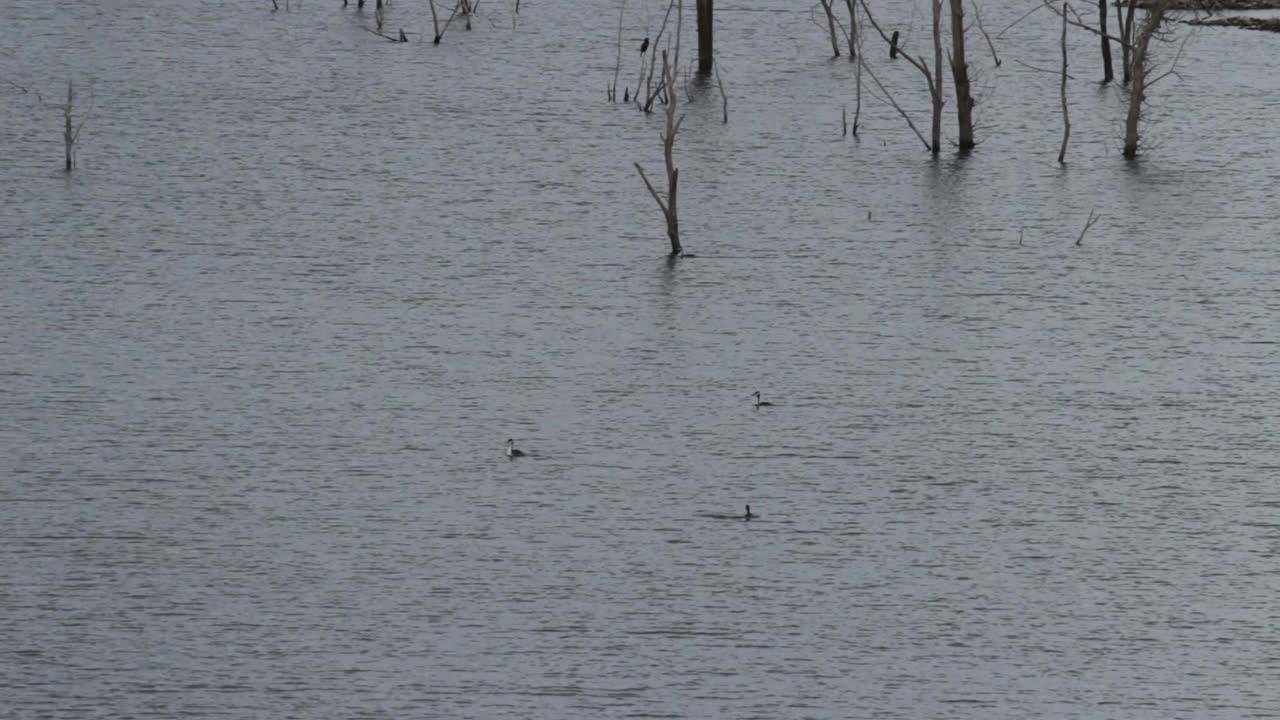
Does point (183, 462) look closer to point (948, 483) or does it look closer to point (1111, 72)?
point (948, 483)

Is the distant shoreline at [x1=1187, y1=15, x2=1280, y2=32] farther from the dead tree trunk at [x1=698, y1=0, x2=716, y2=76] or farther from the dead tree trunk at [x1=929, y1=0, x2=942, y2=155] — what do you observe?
the dead tree trunk at [x1=929, y1=0, x2=942, y2=155]

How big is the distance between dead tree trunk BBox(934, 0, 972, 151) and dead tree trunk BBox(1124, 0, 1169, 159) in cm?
356

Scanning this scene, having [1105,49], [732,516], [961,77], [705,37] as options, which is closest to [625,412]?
[732,516]

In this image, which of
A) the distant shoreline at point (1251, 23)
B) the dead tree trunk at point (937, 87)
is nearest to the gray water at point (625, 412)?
the dead tree trunk at point (937, 87)

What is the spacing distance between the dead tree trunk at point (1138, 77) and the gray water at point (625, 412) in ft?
2.36

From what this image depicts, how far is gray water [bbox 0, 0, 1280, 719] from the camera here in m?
22.6

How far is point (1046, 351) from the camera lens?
34.7 m

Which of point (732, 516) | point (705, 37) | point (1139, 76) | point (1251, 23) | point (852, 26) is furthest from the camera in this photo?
point (1251, 23)

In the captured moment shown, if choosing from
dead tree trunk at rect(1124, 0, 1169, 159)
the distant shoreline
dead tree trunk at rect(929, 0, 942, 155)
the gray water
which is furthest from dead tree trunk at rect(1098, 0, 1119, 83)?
dead tree trunk at rect(929, 0, 942, 155)

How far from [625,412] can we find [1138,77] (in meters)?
19.9

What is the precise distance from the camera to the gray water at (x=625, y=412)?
22562 mm

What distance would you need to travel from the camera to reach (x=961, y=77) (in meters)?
47.9

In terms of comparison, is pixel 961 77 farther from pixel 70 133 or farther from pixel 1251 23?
pixel 1251 23

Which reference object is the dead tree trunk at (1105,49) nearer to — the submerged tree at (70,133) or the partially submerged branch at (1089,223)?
the partially submerged branch at (1089,223)
